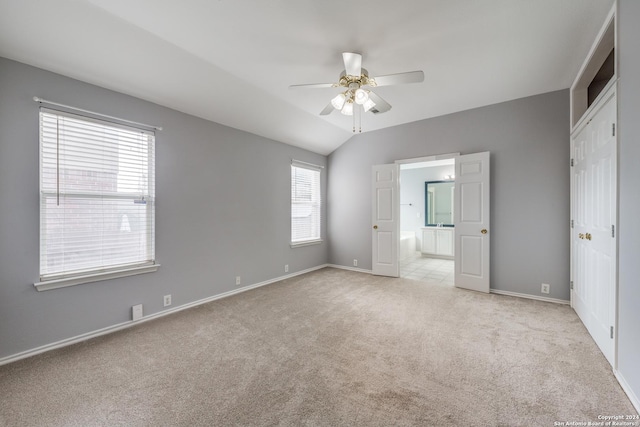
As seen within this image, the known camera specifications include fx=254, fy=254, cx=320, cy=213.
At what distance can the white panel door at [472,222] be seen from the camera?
12.9 ft

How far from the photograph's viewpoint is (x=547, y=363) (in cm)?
212

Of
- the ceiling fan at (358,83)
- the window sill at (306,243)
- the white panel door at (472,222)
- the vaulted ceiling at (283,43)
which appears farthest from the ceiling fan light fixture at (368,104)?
the window sill at (306,243)

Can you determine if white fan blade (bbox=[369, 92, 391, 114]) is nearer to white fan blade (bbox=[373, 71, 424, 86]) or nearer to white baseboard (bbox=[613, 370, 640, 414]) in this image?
white fan blade (bbox=[373, 71, 424, 86])

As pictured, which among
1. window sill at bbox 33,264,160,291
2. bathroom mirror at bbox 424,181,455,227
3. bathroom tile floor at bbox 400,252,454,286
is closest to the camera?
window sill at bbox 33,264,160,291

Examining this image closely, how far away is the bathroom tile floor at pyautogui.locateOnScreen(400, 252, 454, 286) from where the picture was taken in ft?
15.7

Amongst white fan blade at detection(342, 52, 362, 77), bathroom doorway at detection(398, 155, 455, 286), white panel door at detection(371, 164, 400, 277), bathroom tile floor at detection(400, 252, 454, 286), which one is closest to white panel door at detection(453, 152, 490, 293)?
bathroom tile floor at detection(400, 252, 454, 286)

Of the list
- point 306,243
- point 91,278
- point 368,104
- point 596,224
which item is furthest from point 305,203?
point 596,224

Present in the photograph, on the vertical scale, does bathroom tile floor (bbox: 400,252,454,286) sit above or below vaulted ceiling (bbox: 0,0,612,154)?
below

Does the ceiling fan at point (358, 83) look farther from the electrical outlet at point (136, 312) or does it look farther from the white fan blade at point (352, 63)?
the electrical outlet at point (136, 312)

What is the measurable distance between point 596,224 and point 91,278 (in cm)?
503

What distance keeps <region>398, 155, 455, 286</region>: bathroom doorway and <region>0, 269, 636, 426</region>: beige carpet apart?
351 centimetres

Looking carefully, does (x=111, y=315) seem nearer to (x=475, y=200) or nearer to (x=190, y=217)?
(x=190, y=217)

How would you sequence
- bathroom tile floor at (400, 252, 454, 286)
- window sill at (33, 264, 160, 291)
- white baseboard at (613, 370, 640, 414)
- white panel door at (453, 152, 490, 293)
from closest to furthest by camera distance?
1. white baseboard at (613, 370, 640, 414)
2. window sill at (33, 264, 160, 291)
3. white panel door at (453, 152, 490, 293)
4. bathroom tile floor at (400, 252, 454, 286)

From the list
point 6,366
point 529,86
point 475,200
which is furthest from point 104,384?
point 529,86
